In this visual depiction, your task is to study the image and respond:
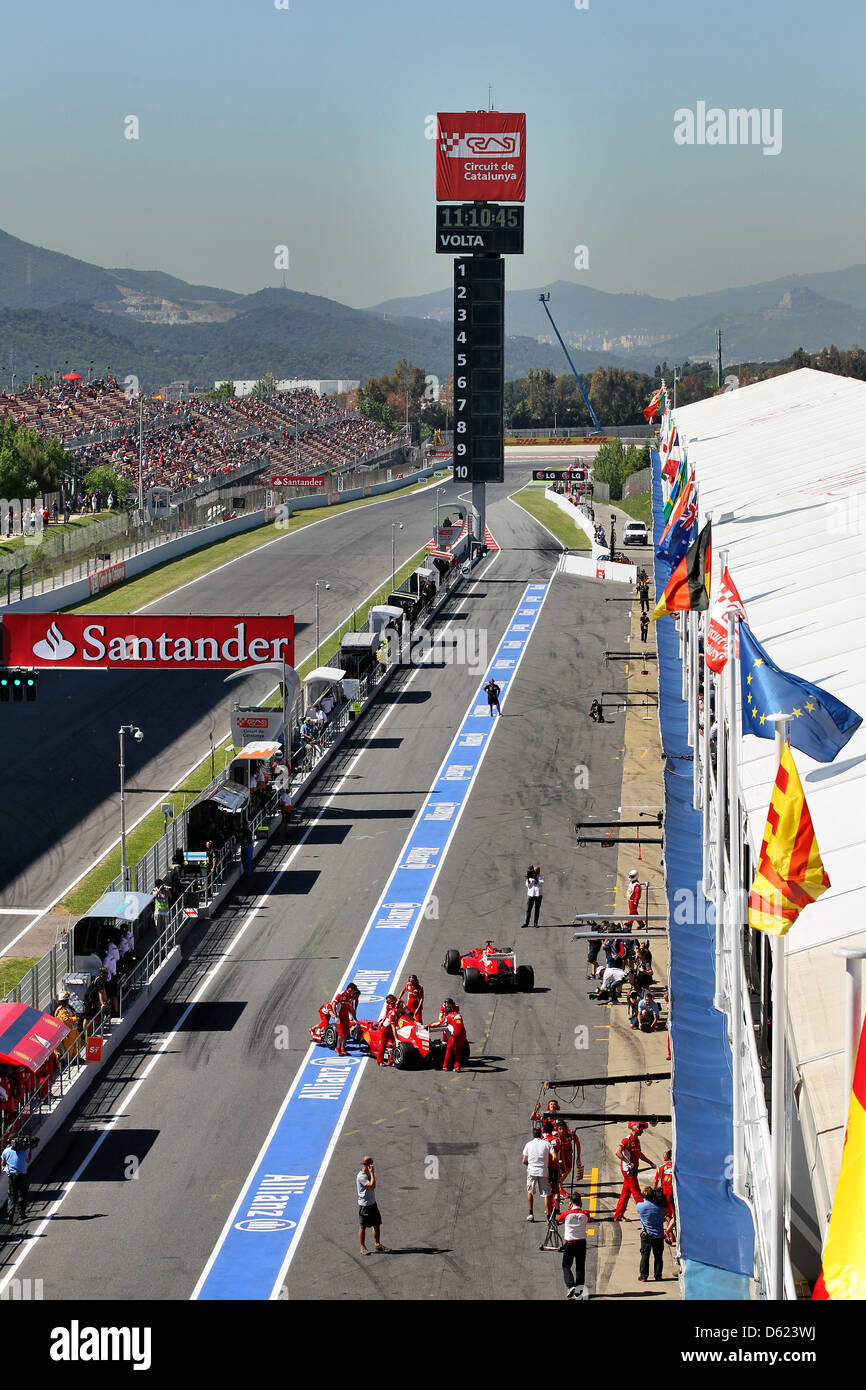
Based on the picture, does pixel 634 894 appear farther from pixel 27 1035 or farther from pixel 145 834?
pixel 145 834

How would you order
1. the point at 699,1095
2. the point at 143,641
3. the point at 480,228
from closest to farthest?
1. the point at 699,1095
2. the point at 143,641
3. the point at 480,228

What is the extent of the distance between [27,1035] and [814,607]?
529 inches

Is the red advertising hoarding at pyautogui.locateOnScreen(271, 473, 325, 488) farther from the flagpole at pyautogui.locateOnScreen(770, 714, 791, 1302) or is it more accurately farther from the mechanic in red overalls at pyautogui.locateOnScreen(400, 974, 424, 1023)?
the flagpole at pyautogui.locateOnScreen(770, 714, 791, 1302)

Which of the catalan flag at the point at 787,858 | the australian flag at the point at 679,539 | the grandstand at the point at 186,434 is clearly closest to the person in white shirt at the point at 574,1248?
the catalan flag at the point at 787,858

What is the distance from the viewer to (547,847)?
3709 centimetres

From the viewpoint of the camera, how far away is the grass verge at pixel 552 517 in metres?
88.0

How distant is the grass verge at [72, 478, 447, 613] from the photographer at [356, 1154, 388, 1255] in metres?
50.0

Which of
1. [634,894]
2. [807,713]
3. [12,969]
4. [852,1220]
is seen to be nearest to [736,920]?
[807,713]

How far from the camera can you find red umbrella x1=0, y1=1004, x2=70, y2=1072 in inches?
902

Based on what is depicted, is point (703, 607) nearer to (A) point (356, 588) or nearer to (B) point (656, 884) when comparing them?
A: (B) point (656, 884)

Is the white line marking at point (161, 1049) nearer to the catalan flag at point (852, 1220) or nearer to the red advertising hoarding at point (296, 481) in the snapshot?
Result: the catalan flag at point (852, 1220)

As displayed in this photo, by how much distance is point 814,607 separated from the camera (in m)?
24.0

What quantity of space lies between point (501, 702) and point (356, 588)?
72.4 ft
